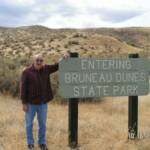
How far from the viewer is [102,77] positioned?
Answer: 10000 mm

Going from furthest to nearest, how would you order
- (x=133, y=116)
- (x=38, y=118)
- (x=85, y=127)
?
1. (x=85, y=127)
2. (x=133, y=116)
3. (x=38, y=118)

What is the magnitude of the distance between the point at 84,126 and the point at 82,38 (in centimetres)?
5347

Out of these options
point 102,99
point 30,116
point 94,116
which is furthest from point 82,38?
point 30,116

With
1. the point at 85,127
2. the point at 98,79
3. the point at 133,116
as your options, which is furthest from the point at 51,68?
the point at 85,127

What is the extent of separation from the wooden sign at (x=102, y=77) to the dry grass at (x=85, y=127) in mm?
1029

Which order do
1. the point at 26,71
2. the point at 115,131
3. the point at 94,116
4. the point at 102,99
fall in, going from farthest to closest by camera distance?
the point at 102,99, the point at 94,116, the point at 115,131, the point at 26,71

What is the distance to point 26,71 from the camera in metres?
8.94

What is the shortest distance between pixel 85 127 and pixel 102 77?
199cm

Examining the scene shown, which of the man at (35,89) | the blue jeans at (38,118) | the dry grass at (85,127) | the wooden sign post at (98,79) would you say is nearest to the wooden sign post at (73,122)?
the wooden sign post at (98,79)

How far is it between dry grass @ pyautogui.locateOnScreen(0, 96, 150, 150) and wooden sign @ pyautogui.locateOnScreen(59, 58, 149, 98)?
3.38ft

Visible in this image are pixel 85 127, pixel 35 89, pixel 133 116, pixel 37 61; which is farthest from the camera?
pixel 85 127

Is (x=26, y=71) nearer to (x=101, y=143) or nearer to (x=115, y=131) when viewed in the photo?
(x=101, y=143)

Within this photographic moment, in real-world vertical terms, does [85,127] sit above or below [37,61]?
below

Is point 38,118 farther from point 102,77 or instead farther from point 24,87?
point 102,77
